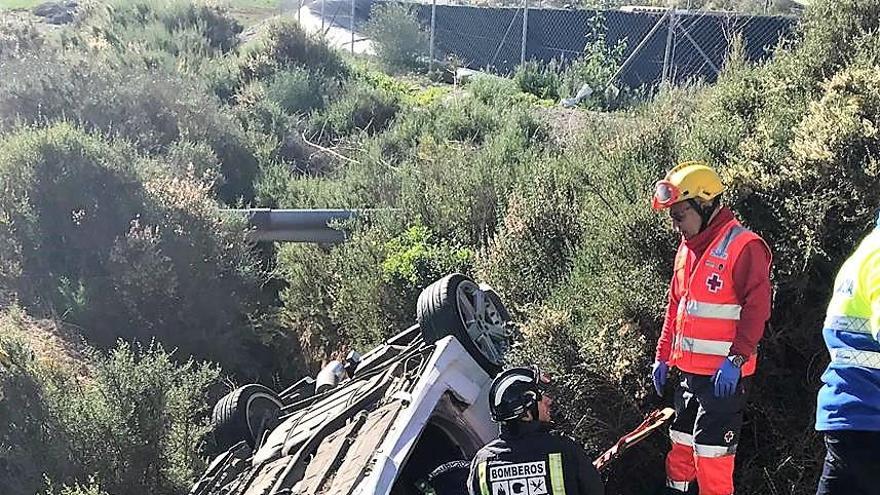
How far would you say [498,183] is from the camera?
27.8 ft

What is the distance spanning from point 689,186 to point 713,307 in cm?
64

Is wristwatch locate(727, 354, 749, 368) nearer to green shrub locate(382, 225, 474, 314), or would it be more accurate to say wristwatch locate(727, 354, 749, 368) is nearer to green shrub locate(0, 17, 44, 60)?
green shrub locate(382, 225, 474, 314)

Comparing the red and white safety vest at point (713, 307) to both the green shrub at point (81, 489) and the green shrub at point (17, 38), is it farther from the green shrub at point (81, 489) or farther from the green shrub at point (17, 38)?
the green shrub at point (17, 38)

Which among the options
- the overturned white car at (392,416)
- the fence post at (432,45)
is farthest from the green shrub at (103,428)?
the fence post at (432,45)

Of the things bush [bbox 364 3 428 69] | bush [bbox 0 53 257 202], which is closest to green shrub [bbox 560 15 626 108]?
bush [bbox 364 3 428 69]

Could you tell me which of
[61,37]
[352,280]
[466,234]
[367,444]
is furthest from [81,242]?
[61,37]

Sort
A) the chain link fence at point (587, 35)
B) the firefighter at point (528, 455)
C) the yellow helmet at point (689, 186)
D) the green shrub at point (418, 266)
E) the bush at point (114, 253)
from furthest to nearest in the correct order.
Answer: the chain link fence at point (587, 35) → the bush at point (114, 253) → the green shrub at point (418, 266) → the yellow helmet at point (689, 186) → the firefighter at point (528, 455)

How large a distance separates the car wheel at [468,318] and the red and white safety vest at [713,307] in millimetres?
1274

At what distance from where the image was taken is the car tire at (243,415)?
6406 millimetres

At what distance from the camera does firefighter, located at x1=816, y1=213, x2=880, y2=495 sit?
9.84ft

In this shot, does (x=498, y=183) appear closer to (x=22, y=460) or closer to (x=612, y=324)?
(x=612, y=324)

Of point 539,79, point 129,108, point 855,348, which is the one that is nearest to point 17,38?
point 129,108

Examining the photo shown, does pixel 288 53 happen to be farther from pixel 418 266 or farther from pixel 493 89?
pixel 418 266

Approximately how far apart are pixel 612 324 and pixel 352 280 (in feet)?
12.6
